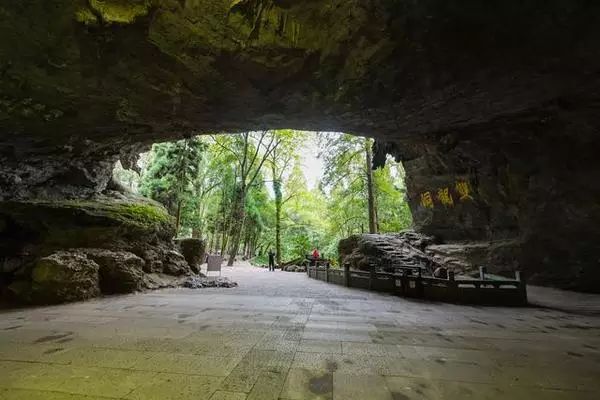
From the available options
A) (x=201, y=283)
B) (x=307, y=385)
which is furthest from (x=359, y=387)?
(x=201, y=283)

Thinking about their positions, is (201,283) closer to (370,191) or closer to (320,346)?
(320,346)

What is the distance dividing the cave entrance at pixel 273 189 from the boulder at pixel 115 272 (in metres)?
5.44

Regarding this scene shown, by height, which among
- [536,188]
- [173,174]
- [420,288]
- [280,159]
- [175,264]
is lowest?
[420,288]

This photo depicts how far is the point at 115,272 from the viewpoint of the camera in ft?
24.9

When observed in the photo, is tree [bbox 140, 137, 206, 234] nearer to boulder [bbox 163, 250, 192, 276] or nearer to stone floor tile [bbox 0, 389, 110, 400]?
boulder [bbox 163, 250, 192, 276]

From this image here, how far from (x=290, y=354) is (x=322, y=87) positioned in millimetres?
5406

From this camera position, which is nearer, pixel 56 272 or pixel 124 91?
pixel 124 91

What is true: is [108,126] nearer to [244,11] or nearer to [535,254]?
[244,11]

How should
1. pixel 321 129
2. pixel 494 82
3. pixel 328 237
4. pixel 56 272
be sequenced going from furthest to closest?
pixel 328 237, pixel 321 129, pixel 56 272, pixel 494 82

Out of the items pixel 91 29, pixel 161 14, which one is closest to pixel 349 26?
pixel 161 14

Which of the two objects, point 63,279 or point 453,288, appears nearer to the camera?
point 63,279

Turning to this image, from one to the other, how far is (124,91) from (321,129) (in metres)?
5.47

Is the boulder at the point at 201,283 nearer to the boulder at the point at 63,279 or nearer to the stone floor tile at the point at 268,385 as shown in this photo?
the boulder at the point at 63,279

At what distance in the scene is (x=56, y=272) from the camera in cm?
621
